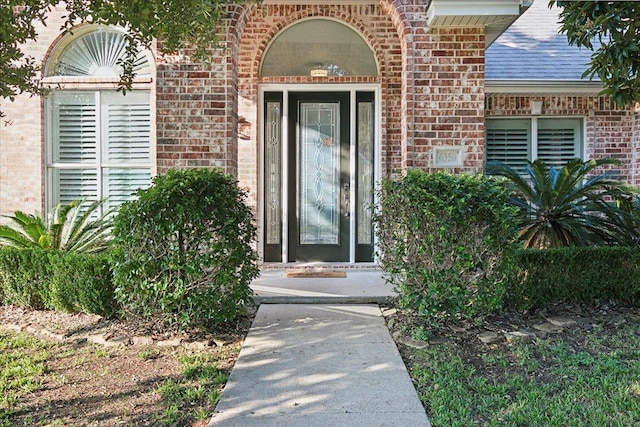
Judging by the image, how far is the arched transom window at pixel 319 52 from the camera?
Result: 288 inches

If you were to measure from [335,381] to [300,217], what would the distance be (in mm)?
4087

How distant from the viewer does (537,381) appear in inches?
145

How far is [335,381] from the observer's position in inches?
142

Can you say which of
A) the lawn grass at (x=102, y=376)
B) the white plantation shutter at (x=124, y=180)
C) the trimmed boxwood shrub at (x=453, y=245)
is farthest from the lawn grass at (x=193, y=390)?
the white plantation shutter at (x=124, y=180)

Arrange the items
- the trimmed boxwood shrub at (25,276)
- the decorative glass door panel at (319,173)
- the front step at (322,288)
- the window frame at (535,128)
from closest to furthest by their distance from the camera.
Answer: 1. the trimmed boxwood shrub at (25,276)
2. the front step at (322,288)
3. the decorative glass door panel at (319,173)
4. the window frame at (535,128)

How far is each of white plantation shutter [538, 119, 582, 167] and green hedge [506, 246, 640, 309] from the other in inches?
132

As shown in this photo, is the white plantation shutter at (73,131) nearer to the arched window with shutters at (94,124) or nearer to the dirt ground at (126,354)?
the arched window with shutters at (94,124)

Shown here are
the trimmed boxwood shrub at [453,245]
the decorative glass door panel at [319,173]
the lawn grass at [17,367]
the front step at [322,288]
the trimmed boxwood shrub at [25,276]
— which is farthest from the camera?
the decorative glass door panel at [319,173]

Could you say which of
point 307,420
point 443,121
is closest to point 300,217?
point 443,121

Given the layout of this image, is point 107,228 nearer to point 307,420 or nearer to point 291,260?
point 291,260

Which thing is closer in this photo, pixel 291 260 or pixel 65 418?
pixel 65 418

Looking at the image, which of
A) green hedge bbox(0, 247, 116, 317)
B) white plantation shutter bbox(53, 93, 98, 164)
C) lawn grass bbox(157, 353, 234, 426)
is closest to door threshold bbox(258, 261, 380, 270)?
green hedge bbox(0, 247, 116, 317)

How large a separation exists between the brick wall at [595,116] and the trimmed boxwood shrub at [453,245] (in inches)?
165

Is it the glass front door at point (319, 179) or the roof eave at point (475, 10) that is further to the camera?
the glass front door at point (319, 179)
